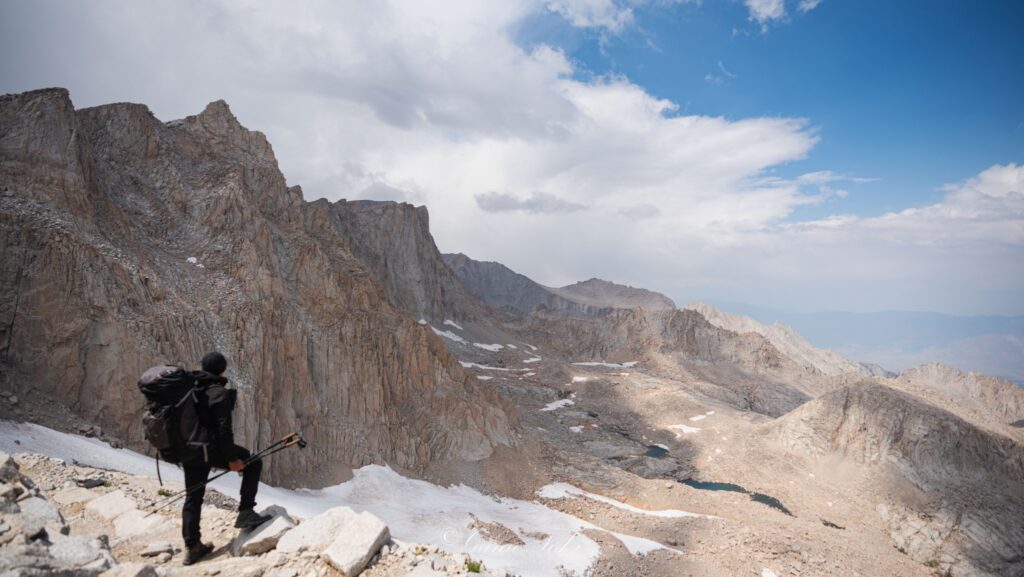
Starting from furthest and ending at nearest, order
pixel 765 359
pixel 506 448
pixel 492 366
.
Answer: pixel 765 359 → pixel 492 366 → pixel 506 448

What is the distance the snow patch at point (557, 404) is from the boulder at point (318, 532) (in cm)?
6548

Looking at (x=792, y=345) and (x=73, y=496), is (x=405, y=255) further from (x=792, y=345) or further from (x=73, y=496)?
(x=792, y=345)

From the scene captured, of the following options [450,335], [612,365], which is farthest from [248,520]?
[450,335]

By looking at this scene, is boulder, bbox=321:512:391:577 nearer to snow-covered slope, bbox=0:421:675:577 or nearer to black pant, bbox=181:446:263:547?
black pant, bbox=181:446:263:547

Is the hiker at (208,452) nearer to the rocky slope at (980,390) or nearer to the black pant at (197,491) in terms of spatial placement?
the black pant at (197,491)

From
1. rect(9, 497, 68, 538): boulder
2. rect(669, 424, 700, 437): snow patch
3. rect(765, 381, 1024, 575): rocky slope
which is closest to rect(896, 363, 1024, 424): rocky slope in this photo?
rect(765, 381, 1024, 575): rocky slope

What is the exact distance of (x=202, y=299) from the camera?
26.6 metres

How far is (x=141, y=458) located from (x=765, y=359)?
110 metres

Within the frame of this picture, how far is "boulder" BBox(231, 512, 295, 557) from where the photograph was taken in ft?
23.1

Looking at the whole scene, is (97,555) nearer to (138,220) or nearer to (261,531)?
(261,531)

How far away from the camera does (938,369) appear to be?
111 meters

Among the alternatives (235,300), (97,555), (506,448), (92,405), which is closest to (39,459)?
(97,555)

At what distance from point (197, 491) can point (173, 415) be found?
1.17 metres

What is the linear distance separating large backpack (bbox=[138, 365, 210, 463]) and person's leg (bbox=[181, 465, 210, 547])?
9.6 inches
